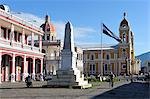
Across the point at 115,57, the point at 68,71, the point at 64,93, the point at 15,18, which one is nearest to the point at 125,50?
the point at 115,57

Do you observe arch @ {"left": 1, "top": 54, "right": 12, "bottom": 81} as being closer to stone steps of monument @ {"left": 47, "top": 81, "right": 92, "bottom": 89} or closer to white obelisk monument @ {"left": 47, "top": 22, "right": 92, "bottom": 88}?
white obelisk monument @ {"left": 47, "top": 22, "right": 92, "bottom": 88}

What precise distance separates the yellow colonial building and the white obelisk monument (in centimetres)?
6904

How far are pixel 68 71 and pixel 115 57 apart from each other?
7879 centimetres

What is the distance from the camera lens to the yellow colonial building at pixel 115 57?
328 ft

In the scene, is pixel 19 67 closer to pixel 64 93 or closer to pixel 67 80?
pixel 67 80

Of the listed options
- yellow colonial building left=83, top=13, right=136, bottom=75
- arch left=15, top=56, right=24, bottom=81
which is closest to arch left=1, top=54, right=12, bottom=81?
arch left=15, top=56, right=24, bottom=81

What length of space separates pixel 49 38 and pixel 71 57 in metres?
57.5

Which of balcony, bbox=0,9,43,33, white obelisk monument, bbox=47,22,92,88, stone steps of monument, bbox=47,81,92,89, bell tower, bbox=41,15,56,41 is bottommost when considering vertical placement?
stone steps of monument, bbox=47,81,92,89

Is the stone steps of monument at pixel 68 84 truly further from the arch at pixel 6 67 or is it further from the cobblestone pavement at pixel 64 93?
the arch at pixel 6 67

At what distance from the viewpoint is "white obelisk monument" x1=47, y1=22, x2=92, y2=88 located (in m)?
26.1

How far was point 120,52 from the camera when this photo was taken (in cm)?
10156

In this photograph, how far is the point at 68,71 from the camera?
1046 inches

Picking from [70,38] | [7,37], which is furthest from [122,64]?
[70,38]

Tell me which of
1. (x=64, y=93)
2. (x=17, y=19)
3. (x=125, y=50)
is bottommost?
(x=64, y=93)
